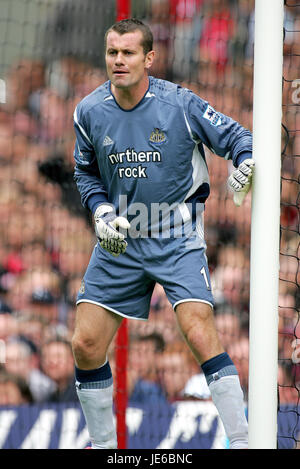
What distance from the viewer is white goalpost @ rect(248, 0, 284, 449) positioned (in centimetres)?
325

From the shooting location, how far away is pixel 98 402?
12.9ft

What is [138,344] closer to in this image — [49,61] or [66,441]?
[66,441]

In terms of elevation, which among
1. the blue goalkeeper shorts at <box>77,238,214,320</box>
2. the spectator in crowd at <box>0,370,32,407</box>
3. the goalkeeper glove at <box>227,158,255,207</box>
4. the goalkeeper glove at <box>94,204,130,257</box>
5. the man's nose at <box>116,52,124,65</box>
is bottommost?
the spectator in crowd at <box>0,370,32,407</box>

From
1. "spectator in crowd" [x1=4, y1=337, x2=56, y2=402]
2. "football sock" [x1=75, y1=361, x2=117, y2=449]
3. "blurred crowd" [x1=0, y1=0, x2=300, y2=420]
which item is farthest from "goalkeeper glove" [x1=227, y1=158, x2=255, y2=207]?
"spectator in crowd" [x1=4, y1=337, x2=56, y2=402]

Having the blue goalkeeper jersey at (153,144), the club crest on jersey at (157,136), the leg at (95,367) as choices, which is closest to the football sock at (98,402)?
the leg at (95,367)

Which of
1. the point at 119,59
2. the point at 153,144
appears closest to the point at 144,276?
the point at 153,144

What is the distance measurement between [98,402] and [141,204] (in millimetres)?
906

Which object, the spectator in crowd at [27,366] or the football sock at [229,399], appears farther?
the spectator in crowd at [27,366]

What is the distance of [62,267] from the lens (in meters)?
5.52

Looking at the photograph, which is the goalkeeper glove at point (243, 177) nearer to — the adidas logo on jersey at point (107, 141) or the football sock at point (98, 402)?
the adidas logo on jersey at point (107, 141)

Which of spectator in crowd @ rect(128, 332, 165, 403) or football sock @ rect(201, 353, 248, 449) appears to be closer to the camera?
football sock @ rect(201, 353, 248, 449)

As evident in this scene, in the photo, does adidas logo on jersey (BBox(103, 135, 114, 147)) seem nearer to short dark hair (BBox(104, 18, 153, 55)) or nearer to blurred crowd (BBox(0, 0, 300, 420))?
short dark hair (BBox(104, 18, 153, 55))

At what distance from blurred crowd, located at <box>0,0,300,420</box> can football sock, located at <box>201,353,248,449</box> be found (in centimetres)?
180

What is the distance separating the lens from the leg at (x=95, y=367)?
3.82 metres
